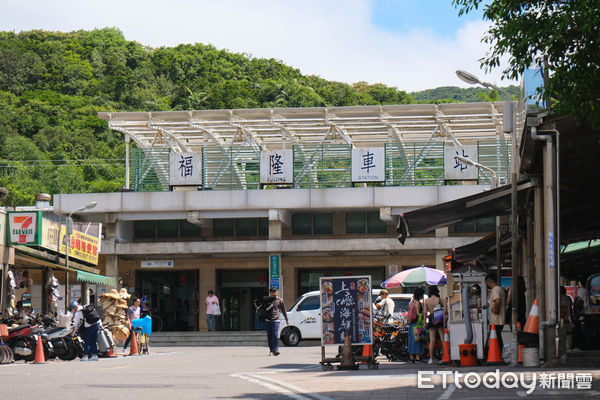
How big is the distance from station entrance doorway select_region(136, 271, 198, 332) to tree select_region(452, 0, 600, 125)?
123ft

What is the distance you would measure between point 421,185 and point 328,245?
17.3 feet

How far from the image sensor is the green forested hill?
86250 mm

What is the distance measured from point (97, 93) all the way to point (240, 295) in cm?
5625

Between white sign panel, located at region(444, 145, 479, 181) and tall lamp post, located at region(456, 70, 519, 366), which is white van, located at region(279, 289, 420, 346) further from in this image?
tall lamp post, located at region(456, 70, 519, 366)

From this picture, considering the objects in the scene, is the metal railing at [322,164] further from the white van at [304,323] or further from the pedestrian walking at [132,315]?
the pedestrian walking at [132,315]

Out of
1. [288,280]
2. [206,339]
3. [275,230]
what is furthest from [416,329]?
[288,280]

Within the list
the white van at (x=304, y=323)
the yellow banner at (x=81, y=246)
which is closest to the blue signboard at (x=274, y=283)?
the yellow banner at (x=81, y=246)

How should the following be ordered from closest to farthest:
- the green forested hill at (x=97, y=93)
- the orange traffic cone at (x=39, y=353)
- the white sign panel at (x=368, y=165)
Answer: the orange traffic cone at (x=39, y=353) < the white sign panel at (x=368, y=165) < the green forested hill at (x=97, y=93)

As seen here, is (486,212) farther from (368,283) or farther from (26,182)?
(26,182)

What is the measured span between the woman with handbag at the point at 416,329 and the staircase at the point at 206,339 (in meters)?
18.7

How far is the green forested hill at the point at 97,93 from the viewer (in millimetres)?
86250

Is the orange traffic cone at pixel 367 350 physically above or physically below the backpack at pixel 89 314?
below

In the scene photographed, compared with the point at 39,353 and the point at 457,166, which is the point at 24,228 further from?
the point at 457,166

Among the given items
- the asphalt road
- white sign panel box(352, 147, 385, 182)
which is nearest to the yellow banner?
white sign panel box(352, 147, 385, 182)
